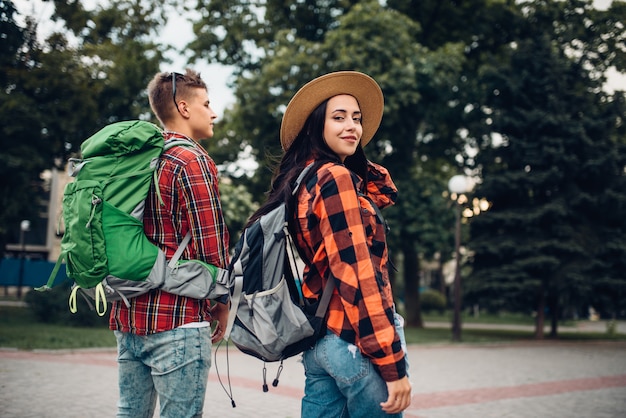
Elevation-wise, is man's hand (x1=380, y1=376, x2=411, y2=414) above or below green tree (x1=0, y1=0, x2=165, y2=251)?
below

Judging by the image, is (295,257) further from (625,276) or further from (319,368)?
Result: (625,276)

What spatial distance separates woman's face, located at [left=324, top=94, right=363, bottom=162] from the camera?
9.02ft

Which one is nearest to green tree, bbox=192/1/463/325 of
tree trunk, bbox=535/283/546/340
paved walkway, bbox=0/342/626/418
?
tree trunk, bbox=535/283/546/340

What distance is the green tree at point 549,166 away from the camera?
1950 cm

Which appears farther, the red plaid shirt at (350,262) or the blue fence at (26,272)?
the blue fence at (26,272)

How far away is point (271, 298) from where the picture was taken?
2.49m

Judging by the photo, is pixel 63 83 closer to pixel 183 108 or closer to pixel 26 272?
pixel 183 108

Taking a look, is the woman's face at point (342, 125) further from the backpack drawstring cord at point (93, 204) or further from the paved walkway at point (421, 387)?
the paved walkway at point (421, 387)

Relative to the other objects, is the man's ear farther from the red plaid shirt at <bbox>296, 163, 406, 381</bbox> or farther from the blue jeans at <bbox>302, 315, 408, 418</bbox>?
the blue jeans at <bbox>302, 315, 408, 418</bbox>

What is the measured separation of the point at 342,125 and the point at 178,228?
31.7 inches

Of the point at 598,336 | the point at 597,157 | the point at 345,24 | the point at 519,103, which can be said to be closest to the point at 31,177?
the point at 345,24

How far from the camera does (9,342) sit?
508 inches

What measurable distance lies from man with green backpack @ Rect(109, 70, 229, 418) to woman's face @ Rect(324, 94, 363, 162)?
0.51 m

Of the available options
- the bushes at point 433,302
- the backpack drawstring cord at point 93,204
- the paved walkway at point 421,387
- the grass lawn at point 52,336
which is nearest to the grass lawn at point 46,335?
the grass lawn at point 52,336
